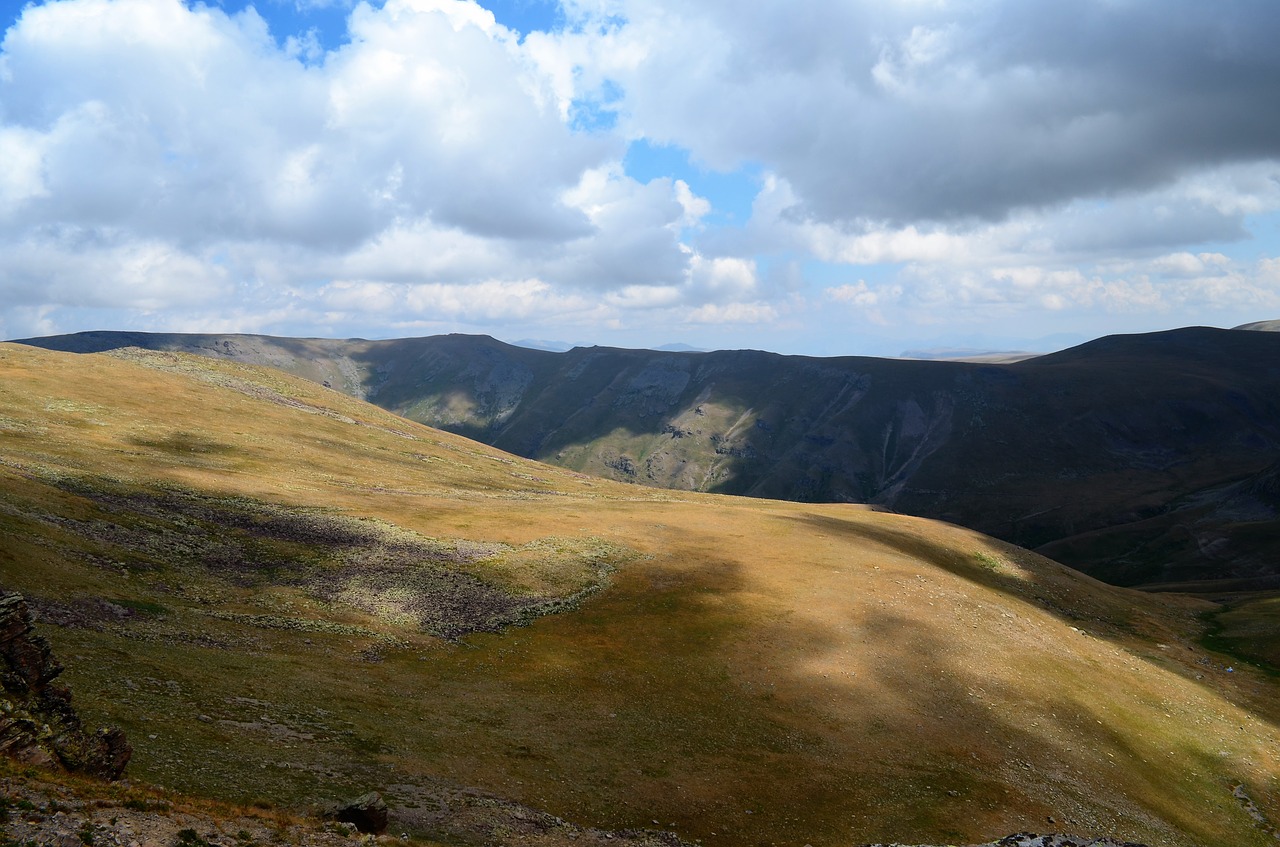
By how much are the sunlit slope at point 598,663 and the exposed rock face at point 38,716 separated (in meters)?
2.41

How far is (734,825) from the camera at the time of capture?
3269 cm

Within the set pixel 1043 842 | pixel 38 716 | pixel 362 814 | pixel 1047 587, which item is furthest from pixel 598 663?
pixel 1047 587

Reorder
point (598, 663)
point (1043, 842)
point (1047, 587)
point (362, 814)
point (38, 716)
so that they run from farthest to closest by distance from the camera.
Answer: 1. point (1047, 587)
2. point (598, 663)
3. point (1043, 842)
4. point (362, 814)
5. point (38, 716)

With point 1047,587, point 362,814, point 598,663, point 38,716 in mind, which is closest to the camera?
point 38,716

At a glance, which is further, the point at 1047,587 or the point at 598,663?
the point at 1047,587

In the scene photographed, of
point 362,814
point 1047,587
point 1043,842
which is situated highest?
point 362,814

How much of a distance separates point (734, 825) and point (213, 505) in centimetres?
5524

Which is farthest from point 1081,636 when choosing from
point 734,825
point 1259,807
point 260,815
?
point 260,815

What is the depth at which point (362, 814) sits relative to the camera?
23062 mm

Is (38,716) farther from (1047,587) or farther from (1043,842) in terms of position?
(1047,587)

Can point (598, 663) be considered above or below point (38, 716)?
below

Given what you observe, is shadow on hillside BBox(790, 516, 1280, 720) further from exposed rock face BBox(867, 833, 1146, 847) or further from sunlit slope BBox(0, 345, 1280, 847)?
exposed rock face BBox(867, 833, 1146, 847)

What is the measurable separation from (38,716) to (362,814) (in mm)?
10410

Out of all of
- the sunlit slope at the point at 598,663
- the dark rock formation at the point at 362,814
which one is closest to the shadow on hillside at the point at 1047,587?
the sunlit slope at the point at 598,663
